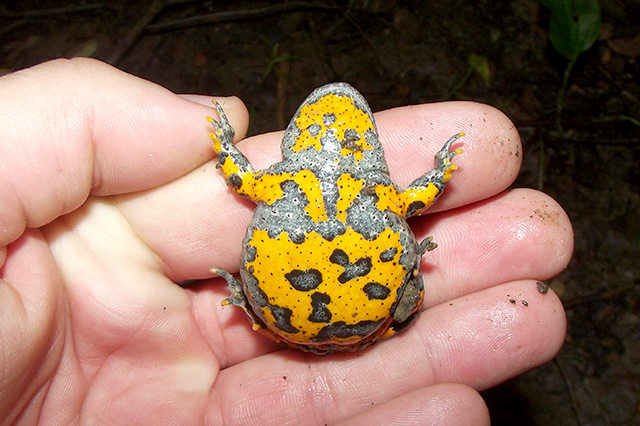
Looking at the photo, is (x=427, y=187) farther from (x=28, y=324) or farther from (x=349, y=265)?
(x=28, y=324)

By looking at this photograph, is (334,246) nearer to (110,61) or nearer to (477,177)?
(477,177)

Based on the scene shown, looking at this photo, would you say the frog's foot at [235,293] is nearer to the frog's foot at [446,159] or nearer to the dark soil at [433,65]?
the frog's foot at [446,159]

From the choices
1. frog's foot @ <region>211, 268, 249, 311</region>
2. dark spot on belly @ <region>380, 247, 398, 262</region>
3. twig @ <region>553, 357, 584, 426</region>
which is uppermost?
dark spot on belly @ <region>380, 247, 398, 262</region>

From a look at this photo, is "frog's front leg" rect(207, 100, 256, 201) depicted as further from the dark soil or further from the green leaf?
the green leaf

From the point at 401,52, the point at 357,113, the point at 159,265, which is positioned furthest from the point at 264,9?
the point at 159,265

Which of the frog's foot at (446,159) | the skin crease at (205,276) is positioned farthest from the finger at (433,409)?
the frog's foot at (446,159)

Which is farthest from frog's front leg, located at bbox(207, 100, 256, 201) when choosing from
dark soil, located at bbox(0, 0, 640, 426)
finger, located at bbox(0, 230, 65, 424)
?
dark soil, located at bbox(0, 0, 640, 426)
